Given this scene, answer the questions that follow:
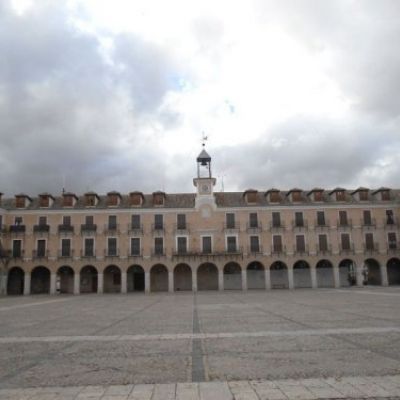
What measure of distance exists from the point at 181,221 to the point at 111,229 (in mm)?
7360

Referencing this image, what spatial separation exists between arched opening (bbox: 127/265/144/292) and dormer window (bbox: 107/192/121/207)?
23.2 feet

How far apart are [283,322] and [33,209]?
36071mm

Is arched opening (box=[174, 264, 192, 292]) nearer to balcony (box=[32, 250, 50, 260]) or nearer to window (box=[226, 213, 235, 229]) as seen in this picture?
window (box=[226, 213, 235, 229])

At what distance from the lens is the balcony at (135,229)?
43.5m

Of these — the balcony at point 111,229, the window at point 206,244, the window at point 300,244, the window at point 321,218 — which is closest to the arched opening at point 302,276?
the window at point 300,244

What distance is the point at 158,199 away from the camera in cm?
4488

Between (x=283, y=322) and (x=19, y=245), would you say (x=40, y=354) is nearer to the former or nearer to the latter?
(x=283, y=322)

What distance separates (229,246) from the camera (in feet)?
142

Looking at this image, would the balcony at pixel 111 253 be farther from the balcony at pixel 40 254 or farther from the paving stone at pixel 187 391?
A: the paving stone at pixel 187 391

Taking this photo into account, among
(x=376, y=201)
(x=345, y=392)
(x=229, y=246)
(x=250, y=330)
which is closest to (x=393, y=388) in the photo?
(x=345, y=392)

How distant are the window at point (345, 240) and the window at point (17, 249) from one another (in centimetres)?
3319

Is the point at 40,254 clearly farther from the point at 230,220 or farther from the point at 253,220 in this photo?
the point at 253,220

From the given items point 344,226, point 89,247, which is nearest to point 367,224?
point 344,226

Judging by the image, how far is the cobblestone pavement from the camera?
570 centimetres
